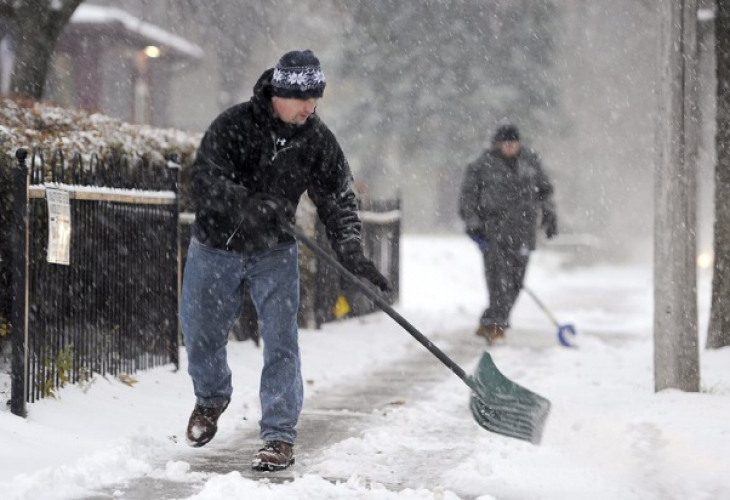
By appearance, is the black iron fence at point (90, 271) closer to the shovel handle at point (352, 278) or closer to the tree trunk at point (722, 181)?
the shovel handle at point (352, 278)

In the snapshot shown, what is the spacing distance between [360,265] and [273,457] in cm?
99

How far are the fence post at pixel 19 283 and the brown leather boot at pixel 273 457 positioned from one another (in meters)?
1.38

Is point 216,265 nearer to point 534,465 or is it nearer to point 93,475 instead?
point 93,475

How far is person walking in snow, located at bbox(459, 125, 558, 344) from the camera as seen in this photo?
1076 cm

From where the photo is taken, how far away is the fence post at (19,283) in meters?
5.45

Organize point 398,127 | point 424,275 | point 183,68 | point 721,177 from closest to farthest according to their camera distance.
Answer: point 721,177 < point 424,275 < point 398,127 < point 183,68

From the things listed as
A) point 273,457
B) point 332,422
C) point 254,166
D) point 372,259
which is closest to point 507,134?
point 372,259

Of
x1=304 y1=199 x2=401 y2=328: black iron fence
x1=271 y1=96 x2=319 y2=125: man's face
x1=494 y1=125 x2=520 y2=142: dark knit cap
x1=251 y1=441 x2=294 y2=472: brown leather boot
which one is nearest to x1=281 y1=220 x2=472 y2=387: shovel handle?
x1=271 y1=96 x2=319 y2=125: man's face

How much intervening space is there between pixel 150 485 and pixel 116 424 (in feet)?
4.03

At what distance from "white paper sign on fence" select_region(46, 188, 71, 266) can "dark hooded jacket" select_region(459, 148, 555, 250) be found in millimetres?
5614

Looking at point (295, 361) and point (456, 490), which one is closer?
point (456, 490)

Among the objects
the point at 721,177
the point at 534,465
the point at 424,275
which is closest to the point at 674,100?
the point at 721,177

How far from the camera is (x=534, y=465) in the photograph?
495cm

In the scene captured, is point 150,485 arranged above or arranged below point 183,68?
below
